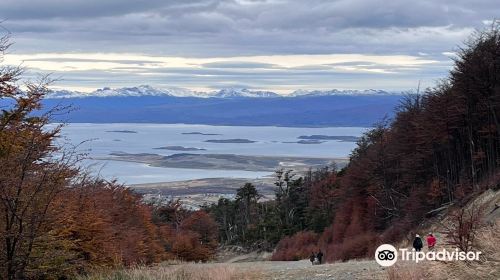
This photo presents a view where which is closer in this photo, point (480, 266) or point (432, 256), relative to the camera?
point (480, 266)

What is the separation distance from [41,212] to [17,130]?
4637 mm

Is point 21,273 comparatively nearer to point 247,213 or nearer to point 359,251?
point 359,251

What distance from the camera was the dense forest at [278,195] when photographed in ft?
41.0

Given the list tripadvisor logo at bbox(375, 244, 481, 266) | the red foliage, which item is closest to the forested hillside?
the red foliage

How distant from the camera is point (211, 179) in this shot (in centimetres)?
15950

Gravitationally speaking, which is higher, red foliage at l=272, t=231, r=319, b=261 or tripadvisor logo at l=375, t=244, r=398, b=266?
tripadvisor logo at l=375, t=244, r=398, b=266

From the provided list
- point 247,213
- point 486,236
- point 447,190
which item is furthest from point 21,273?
point 247,213

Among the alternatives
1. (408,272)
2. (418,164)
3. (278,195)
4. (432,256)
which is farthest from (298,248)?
(408,272)

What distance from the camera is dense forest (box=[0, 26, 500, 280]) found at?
1251 cm

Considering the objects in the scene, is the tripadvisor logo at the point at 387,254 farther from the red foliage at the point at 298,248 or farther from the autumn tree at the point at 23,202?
the red foliage at the point at 298,248

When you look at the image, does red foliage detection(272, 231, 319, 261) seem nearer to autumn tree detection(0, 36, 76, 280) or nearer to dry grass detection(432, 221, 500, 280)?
autumn tree detection(0, 36, 76, 280)

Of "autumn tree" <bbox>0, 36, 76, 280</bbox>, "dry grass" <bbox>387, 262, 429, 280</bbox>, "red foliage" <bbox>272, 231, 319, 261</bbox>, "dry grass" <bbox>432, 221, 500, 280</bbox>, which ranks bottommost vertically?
"red foliage" <bbox>272, 231, 319, 261</bbox>

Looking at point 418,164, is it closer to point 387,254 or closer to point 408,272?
point 387,254

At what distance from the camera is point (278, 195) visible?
88.6 metres
